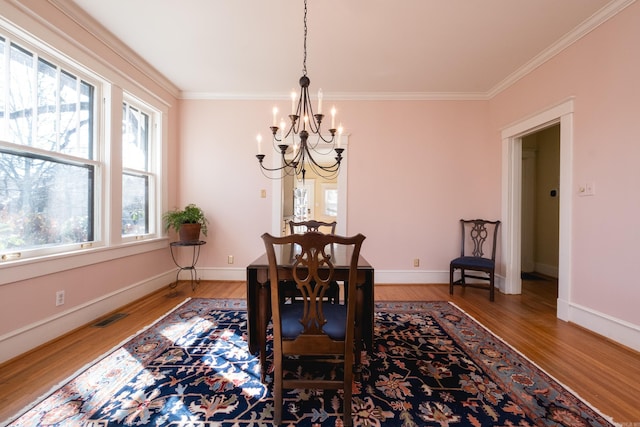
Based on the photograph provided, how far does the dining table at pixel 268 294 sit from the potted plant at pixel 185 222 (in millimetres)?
2026

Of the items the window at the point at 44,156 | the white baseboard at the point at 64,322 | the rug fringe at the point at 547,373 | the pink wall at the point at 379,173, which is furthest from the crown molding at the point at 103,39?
the rug fringe at the point at 547,373

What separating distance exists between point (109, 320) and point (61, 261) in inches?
28.6

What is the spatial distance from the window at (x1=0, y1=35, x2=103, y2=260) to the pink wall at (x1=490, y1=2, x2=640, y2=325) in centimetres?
469

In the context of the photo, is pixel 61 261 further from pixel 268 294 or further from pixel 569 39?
pixel 569 39

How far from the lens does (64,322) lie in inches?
86.1

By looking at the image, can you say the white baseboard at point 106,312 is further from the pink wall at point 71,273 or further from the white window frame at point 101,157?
the white window frame at point 101,157

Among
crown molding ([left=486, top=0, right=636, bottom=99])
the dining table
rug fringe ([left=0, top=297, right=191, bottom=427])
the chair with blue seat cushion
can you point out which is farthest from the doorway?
rug fringe ([left=0, top=297, right=191, bottom=427])

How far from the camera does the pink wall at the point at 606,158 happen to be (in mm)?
2043

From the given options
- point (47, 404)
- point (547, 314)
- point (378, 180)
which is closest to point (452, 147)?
point (378, 180)

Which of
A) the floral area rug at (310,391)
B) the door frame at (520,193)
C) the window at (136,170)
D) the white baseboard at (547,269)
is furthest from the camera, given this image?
the white baseboard at (547,269)

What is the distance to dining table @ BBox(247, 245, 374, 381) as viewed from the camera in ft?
5.09

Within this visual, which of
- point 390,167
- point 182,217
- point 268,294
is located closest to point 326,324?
point 268,294

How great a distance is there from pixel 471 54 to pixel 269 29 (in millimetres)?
2160

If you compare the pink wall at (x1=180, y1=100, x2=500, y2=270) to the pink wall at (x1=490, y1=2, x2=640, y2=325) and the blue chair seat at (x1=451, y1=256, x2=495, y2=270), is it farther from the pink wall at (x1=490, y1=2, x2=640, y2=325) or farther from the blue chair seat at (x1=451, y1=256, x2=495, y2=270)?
the pink wall at (x1=490, y1=2, x2=640, y2=325)
